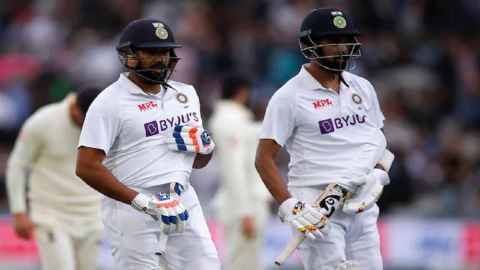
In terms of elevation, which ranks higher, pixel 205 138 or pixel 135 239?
pixel 205 138

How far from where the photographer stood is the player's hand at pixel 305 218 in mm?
7008

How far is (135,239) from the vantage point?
6.93m

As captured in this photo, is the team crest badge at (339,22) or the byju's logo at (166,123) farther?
the team crest badge at (339,22)

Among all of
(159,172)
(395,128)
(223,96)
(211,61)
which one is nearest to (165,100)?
(159,172)

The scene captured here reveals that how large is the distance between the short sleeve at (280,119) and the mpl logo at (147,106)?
2.33ft

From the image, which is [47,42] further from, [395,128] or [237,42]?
[395,128]

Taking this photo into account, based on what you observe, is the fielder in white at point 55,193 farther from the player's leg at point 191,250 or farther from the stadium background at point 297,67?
the stadium background at point 297,67

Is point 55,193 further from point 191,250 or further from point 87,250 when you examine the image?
point 191,250

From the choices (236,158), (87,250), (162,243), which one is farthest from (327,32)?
(236,158)

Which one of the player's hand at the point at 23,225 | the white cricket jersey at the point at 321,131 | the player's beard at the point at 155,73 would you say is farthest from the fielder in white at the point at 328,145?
the player's hand at the point at 23,225

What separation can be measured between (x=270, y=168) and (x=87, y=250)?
2524mm

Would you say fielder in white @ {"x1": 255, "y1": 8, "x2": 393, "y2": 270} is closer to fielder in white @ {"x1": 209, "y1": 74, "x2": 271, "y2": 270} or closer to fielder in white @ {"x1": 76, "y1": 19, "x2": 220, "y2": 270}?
fielder in white @ {"x1": 76, "y1": 19, "x2": 220, "y2": 270}

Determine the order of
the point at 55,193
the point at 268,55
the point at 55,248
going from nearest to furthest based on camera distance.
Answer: the point at 55,248 < the point at 55,193 < the point at 268,55

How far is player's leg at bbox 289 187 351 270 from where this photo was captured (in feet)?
23.6
